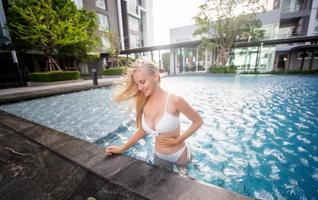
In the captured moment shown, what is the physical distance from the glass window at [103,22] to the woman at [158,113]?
2339 cm

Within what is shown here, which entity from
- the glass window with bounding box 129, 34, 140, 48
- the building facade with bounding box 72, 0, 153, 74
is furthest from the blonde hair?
the glass window with bounding box 129, 34, 140, 48

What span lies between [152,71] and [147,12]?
122 feet

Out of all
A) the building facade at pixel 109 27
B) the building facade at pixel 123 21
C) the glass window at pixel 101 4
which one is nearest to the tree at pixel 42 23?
the building facade at pixel 109 27

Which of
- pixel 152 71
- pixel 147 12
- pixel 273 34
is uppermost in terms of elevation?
pixel 147 12

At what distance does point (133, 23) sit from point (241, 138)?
30900 mm

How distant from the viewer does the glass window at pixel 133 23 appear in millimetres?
28255

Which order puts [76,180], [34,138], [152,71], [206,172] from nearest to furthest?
[76,180]
[152,71]
[34,138]
[206,172]

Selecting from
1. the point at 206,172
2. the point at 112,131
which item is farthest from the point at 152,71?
the point at 112,131

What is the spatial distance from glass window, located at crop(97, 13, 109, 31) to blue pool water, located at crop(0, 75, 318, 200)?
18822 millimetres

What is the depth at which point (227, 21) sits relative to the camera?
16672 mm

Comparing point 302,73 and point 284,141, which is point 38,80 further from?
point 302,73

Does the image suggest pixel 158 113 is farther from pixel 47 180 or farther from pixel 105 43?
pixel 105 43

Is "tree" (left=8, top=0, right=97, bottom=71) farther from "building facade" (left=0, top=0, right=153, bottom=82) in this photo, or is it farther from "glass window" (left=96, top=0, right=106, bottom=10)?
"glass window" (left=96, top=0, right=106, bottom=10)

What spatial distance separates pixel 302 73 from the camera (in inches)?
624
